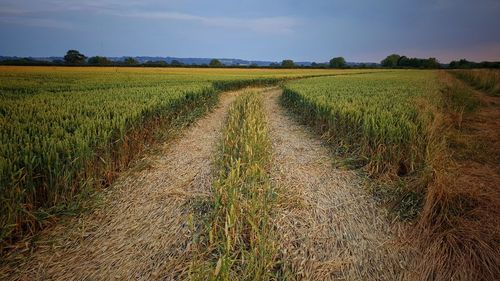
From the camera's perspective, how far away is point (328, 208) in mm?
3912

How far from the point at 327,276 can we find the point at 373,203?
1767 mm

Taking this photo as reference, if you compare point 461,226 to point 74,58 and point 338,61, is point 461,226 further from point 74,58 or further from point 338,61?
point 338,61

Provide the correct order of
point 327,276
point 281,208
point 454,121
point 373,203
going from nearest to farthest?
1. point 327,276
2. point 281,208
3. point 373,203
4. point 454,121

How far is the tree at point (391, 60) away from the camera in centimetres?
12288

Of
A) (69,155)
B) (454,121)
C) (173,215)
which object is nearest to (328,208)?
(173,215)

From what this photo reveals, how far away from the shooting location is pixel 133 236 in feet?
10.8

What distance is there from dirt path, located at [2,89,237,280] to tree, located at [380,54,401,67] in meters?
140

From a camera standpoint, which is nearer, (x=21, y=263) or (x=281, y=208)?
(x=21, y=263)

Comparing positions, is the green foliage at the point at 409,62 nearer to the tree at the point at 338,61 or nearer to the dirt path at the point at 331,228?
the tree at the point at 338,61

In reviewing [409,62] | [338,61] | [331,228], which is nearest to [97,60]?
[331,228]

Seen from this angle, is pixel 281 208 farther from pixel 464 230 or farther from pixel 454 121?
pixel 454 121

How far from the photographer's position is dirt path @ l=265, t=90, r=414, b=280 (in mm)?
2828

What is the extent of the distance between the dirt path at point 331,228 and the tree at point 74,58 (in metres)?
80.6

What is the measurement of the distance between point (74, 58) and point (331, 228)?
82868 millimetres
